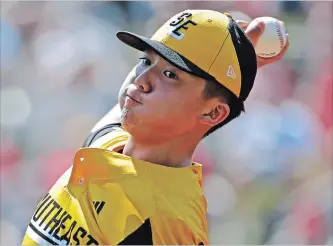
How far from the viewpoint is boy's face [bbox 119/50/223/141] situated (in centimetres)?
109

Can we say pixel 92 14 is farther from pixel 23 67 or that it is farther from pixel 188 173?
pixel 188 173

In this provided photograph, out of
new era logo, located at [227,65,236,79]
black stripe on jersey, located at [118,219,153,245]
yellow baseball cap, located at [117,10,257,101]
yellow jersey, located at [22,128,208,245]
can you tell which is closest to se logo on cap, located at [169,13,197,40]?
yellow baseball cap, located at [117,10,257,101]

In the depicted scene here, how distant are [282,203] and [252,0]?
1.11 meters

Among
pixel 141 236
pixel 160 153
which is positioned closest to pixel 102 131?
pixel 160 153

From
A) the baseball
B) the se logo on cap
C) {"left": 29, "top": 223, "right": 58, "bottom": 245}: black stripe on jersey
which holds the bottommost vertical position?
{"left": 29, "top": 223, "right": 58, "bottom": 245}: black stripe on jersey

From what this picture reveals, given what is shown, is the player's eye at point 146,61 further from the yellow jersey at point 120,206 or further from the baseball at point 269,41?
the baseball at point 269,41

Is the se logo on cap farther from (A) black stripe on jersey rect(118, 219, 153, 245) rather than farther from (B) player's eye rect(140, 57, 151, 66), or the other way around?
(A) black stripe on jersey rect(118, 219, 153, 245)

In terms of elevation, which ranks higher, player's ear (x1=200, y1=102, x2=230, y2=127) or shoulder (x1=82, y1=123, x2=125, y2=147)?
player's ear (x1=200, y1=102, x2=230, y2=127)

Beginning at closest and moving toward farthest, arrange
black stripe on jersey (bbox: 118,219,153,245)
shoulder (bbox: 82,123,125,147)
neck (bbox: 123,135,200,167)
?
black stripe on jersey (bbox: 118,219,153,245) → neck (bbox: 123,135,200,167) → shoulder (bbox: 82,123,125,147)

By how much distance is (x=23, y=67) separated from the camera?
10.7 ft

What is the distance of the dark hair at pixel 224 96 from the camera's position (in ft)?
3.72

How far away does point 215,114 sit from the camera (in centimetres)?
117

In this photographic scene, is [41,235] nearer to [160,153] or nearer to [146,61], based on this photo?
[160,153]

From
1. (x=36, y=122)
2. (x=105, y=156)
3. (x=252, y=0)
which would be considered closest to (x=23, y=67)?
(x=36, y=122)
